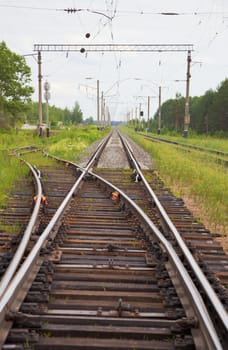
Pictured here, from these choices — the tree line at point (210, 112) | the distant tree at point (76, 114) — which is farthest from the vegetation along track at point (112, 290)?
the distant tree at point (76, 114)

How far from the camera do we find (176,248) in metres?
4.54

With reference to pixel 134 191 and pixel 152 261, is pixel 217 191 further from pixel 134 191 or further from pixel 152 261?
pixel 152 261

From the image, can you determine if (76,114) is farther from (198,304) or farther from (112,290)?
(198,304)

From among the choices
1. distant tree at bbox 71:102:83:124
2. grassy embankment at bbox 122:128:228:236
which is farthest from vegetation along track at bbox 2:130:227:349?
distant tree at bbox 71:102:83:124

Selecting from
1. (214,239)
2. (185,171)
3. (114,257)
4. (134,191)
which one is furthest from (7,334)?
(185,171)

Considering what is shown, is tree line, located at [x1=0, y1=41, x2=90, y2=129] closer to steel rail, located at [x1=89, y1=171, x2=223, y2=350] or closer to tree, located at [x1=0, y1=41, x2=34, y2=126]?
tree, located at [x1=0, y1=41, x2=34, y2=126]

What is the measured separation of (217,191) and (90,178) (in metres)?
3.36

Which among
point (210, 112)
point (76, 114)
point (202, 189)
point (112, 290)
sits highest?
point (76, 114)

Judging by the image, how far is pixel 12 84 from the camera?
159 ft

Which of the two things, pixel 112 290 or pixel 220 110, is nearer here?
pixel 112 290

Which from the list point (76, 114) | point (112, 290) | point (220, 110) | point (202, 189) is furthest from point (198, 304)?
point (76, 114)

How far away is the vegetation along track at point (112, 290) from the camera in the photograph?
2764 mm

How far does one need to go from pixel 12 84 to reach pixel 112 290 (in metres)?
48.4

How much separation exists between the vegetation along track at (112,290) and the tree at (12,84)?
4541cm
